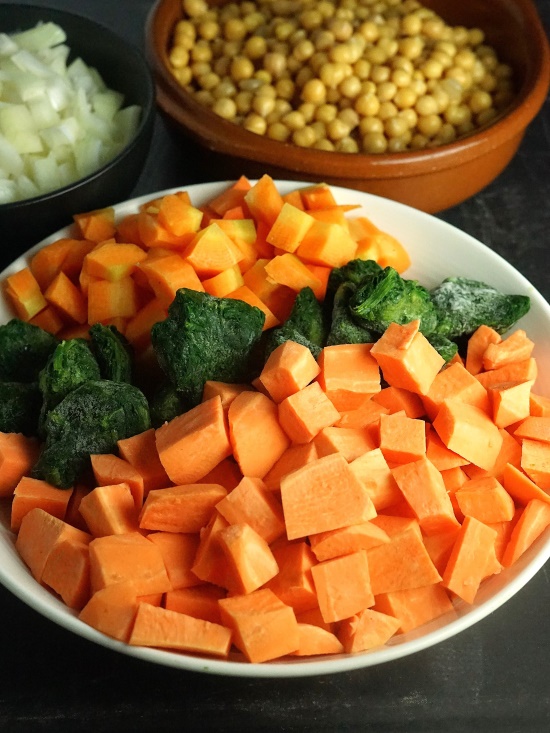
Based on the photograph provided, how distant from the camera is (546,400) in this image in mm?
1494

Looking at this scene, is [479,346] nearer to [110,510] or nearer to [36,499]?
[110,510]

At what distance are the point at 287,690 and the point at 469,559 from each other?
1.47 ft

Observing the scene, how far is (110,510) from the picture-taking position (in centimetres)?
124

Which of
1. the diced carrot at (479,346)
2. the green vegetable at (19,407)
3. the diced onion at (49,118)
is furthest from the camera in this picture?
the diced onion at (49,118)

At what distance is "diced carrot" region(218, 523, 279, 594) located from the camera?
3.76ft

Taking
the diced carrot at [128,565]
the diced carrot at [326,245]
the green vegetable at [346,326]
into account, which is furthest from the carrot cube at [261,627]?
the diced carrot at [326,245]

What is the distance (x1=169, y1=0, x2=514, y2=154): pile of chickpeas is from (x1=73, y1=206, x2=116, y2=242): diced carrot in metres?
0.66

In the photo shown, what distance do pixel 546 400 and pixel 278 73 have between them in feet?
4.80

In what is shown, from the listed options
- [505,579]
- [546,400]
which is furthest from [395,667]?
[546,400]

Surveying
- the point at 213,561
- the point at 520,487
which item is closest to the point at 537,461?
the point at 520,487

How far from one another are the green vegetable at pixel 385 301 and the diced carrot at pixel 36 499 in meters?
0.70

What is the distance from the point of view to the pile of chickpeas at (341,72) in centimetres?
224

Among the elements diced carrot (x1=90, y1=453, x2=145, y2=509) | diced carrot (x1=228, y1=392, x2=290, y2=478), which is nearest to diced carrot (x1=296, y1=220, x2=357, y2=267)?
diced carrot (x1=228, y1=392, x2=290, y2=478)

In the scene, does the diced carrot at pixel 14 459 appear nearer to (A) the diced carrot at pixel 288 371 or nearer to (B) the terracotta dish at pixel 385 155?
(A) the diced carrot at pixel 288 371
